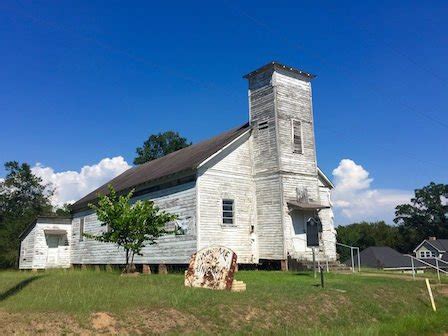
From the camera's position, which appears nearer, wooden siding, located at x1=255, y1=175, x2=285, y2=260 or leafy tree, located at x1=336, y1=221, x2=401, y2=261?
wooden siding, located at x1=255, y1=175, x2=285, y2=260

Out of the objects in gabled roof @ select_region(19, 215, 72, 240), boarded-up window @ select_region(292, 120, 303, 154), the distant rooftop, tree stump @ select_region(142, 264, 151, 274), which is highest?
the distant rooftop

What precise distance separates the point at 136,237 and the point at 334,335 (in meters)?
11.9

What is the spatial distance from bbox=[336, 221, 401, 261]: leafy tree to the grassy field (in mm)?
70154

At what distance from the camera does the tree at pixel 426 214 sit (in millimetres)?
89375

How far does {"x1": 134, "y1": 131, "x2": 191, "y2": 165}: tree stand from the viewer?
54062 mm

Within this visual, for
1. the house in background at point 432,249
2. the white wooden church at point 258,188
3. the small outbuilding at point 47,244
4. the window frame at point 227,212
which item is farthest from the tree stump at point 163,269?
the house in background at point 432,249

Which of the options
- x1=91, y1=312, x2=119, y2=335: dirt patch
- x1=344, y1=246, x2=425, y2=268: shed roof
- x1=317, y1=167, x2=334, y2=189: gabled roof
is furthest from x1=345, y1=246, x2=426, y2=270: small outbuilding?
x1=91, y1=312, x2=119, y2=335: dirt patch

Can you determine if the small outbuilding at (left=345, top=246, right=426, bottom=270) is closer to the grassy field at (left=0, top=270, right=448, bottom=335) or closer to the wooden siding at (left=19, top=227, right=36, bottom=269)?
the wooden siding at (left=19, top=227, right=36, bottom=269)

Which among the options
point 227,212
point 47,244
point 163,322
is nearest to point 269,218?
point 227,212

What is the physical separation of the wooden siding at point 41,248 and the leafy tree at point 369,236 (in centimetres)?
5760

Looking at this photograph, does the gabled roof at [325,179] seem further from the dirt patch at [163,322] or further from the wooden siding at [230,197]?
the dirt patch at [163,322]

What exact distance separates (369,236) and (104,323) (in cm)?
8406

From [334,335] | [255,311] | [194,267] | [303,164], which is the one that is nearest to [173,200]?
[303,164]

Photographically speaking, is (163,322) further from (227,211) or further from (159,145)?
(159,145)
